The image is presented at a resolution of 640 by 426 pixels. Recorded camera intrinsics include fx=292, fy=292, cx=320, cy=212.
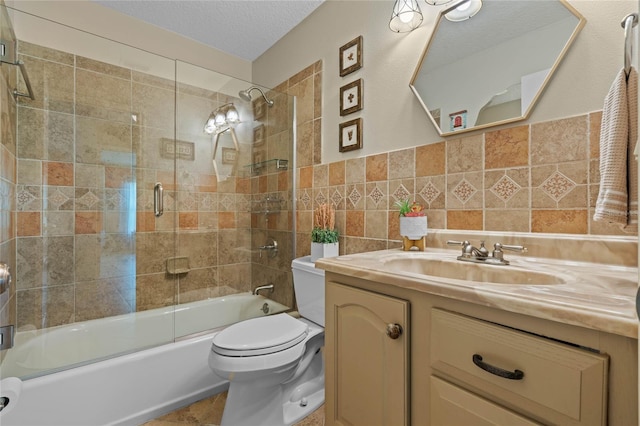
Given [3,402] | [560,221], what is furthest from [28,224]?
[560,221]

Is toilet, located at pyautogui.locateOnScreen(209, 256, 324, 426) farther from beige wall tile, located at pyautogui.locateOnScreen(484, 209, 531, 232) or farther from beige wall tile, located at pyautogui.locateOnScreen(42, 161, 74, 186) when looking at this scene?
beige wall tile, located at pyautogui.locateOnScreen(42, 161, 74, 186)

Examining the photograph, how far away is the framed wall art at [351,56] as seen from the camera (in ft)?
5.43

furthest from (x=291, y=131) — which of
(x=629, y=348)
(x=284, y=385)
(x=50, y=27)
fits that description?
(x=629, y=348)

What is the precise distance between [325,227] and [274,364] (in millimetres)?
767

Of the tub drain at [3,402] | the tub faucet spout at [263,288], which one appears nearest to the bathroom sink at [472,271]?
the tub faucet spout at [263,288]

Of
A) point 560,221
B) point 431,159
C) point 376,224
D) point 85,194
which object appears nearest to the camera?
point 560,221

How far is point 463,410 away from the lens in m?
0.64

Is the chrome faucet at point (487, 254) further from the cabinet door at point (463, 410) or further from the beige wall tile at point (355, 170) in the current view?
the beige wall tile at point (355, 170)

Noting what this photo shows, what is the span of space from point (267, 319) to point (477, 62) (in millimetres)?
1573

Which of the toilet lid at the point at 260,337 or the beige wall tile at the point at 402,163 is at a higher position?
the beige wall tile at the point at 402,163

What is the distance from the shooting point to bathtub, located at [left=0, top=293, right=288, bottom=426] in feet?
4.12

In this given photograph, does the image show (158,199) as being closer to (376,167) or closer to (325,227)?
(325,227)

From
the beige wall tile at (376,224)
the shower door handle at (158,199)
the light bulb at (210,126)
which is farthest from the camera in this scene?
the light bulb at (210,126)

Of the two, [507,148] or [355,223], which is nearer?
[507,148]
